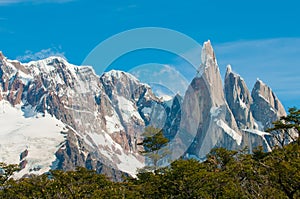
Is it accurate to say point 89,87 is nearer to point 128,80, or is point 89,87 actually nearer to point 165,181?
point 128,80

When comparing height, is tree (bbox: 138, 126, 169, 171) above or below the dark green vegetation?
above

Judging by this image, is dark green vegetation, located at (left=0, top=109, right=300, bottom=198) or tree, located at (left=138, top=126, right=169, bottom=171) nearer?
dark green vegetation, located at (left=0, top=109, right=300, bottom=198)

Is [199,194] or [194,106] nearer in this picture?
[199,194]

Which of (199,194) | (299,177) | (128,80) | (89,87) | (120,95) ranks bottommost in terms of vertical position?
(299,177)

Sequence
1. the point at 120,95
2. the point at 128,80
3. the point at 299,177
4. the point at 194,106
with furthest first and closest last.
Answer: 1. the point at 194,106
2. the point at 120,95
3. the point at 128,80
4. the point at 299,177

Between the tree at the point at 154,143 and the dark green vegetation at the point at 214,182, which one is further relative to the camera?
the tree at the point at 154,143

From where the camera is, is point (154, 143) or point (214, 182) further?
point (154, 143)

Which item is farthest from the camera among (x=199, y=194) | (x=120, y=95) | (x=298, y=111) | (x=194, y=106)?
(x=194, y=106)

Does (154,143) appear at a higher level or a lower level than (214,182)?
higher

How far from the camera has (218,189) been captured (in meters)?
40.1

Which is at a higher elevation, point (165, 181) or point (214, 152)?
point (214, 152)

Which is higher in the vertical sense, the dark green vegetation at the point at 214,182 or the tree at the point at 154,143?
the tree at the point at 154,143

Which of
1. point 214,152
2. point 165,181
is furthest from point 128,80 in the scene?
point 214,152

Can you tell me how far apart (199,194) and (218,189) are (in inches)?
76.7
